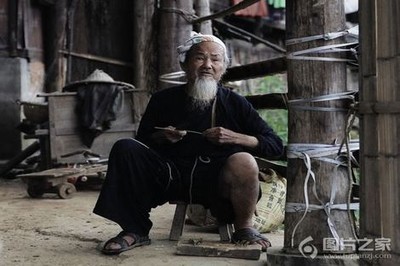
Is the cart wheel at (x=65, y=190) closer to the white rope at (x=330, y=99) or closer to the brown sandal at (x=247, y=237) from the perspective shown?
the brown sandal at (x=247, y=237)

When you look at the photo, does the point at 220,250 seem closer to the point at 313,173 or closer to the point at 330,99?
the point at 313,173

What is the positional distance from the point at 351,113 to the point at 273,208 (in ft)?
4.58

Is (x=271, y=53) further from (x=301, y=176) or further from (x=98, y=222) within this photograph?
(x=301, y=176)

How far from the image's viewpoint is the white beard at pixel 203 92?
3582 mm

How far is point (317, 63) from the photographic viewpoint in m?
2.79

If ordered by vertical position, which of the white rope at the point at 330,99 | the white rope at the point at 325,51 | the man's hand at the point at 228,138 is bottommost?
the man's hand at the point at 228,138

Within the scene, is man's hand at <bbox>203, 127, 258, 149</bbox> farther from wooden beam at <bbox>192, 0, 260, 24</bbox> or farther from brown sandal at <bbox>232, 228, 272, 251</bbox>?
wooden beam at <bbox>192, 0, 260, 24</bbox>

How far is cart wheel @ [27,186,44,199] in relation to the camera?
5.88 m

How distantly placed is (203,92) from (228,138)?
34 cm

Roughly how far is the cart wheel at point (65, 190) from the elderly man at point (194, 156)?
2402 millimetres

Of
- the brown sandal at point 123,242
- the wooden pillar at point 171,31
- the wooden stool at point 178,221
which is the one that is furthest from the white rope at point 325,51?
the wooden pillar at point 171,31

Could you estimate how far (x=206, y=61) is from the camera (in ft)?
12.0

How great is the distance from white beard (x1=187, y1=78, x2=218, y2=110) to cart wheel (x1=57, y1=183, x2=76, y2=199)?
2.62 m

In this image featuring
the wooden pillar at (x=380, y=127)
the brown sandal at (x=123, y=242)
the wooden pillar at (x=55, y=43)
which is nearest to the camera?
the wooden pillar at (x=380, y=127)
